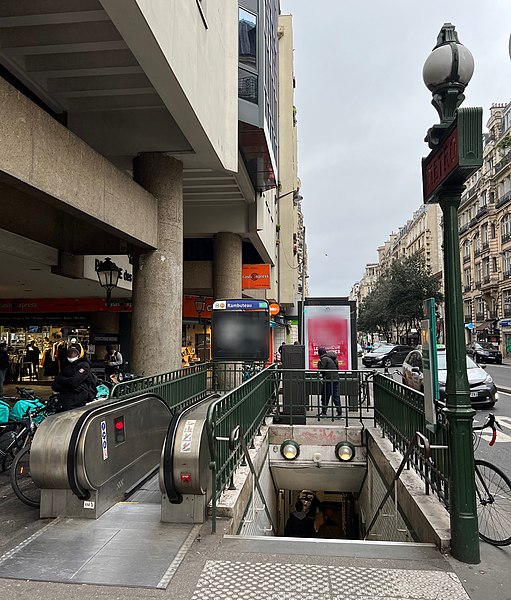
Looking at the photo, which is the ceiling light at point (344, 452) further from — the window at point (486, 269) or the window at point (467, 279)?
the window at point (467, 279)

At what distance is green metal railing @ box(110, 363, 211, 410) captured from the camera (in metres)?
7.55

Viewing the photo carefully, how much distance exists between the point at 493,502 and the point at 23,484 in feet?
16.4

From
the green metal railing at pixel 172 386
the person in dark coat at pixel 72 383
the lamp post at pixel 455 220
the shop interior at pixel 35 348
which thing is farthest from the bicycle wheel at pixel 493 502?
the shop interior at pixel 35 348

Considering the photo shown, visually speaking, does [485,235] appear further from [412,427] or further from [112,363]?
[412,427]

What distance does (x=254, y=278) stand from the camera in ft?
67.6

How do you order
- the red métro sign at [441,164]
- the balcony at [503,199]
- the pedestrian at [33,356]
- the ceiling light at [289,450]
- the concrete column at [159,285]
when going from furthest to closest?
1. the balcony at [503,199]
2. the pedestrian at [33,356]
3. the concrete column at [159,285]
4. the ceiling light at [289,450]
5. the red métro sign at [441,164]

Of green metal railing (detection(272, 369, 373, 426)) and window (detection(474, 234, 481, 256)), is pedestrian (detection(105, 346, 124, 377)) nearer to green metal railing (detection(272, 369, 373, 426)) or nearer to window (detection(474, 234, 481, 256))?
green metal railing (detection(272, 369, 373, 426))

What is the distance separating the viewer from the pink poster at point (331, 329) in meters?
14.8

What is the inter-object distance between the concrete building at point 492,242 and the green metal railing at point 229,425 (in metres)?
49.4

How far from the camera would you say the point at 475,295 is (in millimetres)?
62250

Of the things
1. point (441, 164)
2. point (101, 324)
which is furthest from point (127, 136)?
point (101, 324)

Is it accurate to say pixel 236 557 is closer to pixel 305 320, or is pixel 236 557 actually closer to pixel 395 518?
pixel 395 518

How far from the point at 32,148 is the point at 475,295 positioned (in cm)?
6389

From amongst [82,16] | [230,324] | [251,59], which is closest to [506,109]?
[251,59]
